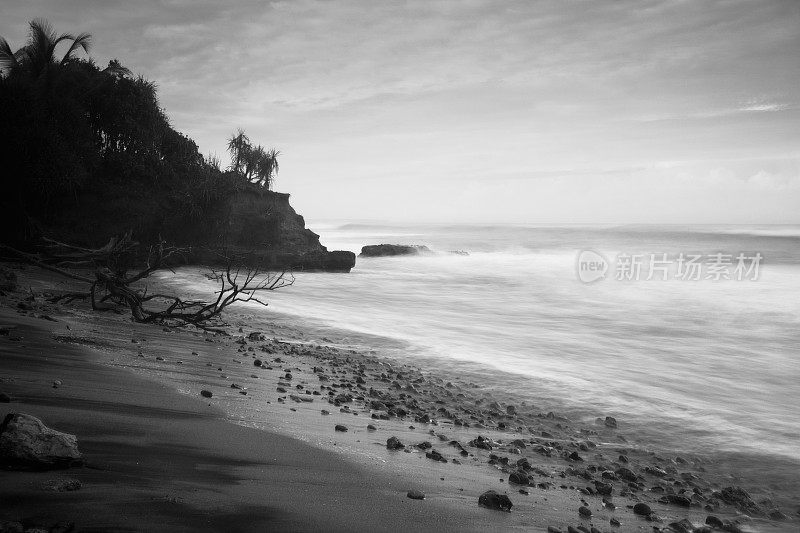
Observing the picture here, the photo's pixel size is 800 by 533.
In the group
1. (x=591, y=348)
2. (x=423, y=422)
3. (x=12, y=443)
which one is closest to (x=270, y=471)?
(x=12, y=443)

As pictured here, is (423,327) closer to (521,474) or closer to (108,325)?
(108,325)

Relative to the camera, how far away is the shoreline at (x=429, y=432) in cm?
360

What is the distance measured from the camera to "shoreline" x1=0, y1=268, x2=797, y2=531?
3602 mm

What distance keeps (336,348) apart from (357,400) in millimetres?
3959

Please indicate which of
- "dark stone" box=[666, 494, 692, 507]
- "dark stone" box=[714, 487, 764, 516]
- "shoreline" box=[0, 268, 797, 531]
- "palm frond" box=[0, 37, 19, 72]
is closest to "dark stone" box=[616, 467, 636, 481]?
"shoreline" box=[0, 268, 797, 531]

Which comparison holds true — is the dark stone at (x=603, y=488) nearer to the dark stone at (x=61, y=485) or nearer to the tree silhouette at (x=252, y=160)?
the dark stone at (x=61, y=485)

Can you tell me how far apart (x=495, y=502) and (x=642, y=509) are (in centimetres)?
132

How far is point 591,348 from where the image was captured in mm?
11477

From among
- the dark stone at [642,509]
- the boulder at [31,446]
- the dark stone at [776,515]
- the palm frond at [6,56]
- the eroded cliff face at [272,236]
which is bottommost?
the dark stone at [776,515]

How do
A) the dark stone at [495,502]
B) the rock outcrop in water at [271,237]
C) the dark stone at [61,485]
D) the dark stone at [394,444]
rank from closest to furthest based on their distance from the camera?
the dark stone at [61,485], the dark stone at [495,502], the dark stone at [394,444], the rock outcrop in water at [271,237]

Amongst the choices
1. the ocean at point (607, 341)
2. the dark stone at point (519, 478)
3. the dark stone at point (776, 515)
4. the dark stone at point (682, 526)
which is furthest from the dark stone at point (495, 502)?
the ocean at point (607, 341)

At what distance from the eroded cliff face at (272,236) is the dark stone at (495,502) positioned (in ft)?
73.1

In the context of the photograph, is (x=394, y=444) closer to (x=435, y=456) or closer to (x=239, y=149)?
(x=435, y=456)

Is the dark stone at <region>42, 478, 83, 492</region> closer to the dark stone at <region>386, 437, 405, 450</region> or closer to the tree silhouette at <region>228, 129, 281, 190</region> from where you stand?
the dark stone at <region>386, 437, 405, 450</region>
